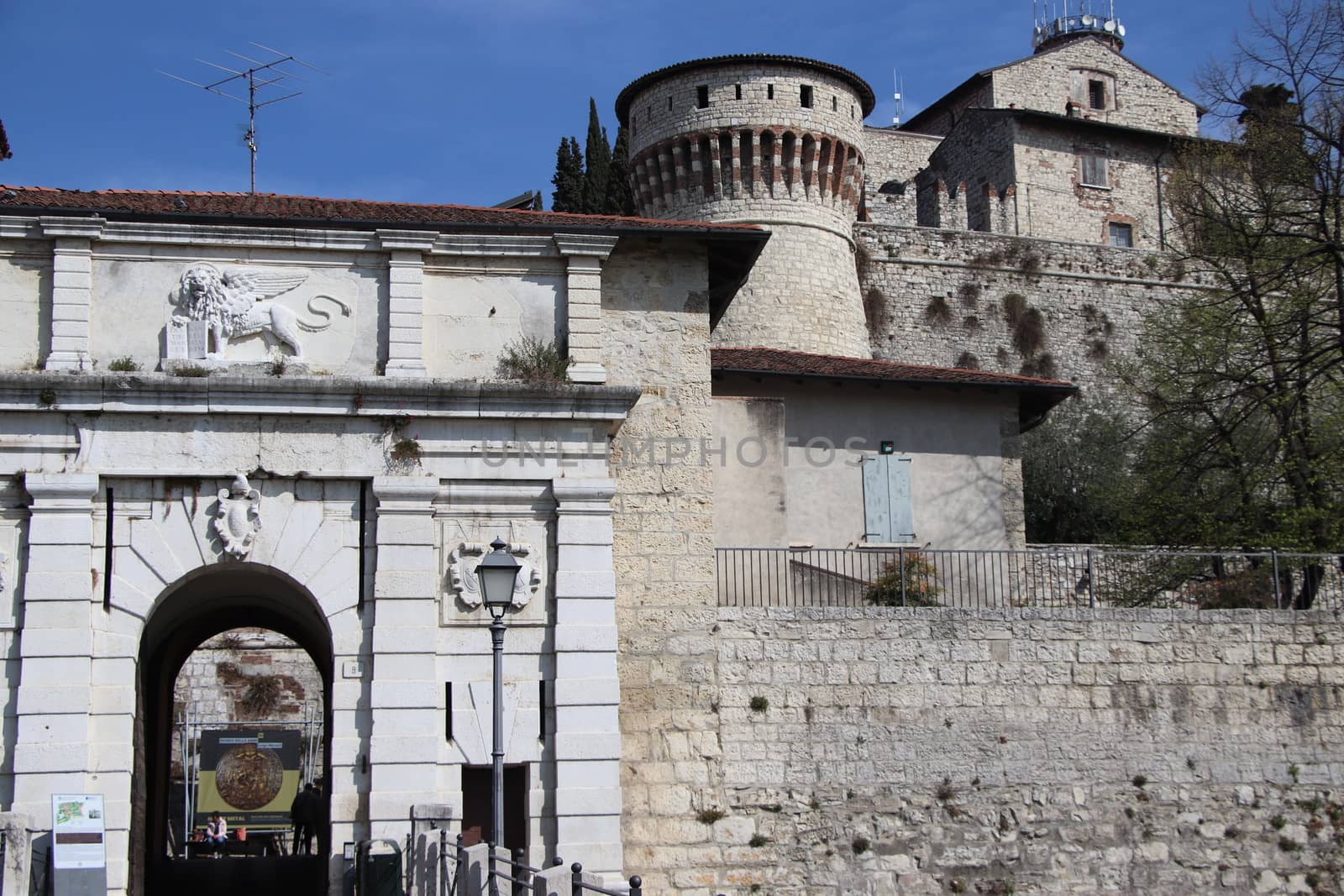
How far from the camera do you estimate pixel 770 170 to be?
126 ft

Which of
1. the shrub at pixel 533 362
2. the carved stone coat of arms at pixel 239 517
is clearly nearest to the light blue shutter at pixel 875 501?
the shrub at pixel 533 362

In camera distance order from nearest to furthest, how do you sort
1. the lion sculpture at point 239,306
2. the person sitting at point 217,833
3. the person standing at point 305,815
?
the lion sculpture at point 239,306 < the person standing at point 305,815 < the person sitting at point 217,833

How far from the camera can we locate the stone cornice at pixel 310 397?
1576 centimetres

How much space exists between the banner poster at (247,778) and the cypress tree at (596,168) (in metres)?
23.9

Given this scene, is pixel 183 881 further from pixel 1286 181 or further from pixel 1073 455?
pixel 1073 455

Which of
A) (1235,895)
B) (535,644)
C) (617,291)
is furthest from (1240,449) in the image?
(535,644)

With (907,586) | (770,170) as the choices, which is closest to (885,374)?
(907,586)

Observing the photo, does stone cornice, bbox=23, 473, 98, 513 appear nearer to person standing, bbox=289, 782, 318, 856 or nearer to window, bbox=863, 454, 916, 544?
person standing, bbox=289, 782, 318, 856

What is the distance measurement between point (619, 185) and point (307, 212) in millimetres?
31191

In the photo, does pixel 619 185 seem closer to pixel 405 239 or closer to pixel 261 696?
pixel 261 696

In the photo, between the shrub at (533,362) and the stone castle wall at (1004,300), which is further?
the stone castle wall at (1004,300)

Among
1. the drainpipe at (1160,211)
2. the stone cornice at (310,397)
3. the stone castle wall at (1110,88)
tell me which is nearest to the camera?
the stone cornice at (310,397)

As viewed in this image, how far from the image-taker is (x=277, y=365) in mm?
16359

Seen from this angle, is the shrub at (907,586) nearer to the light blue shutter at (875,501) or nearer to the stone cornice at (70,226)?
the light blue shutter at (875,501)
